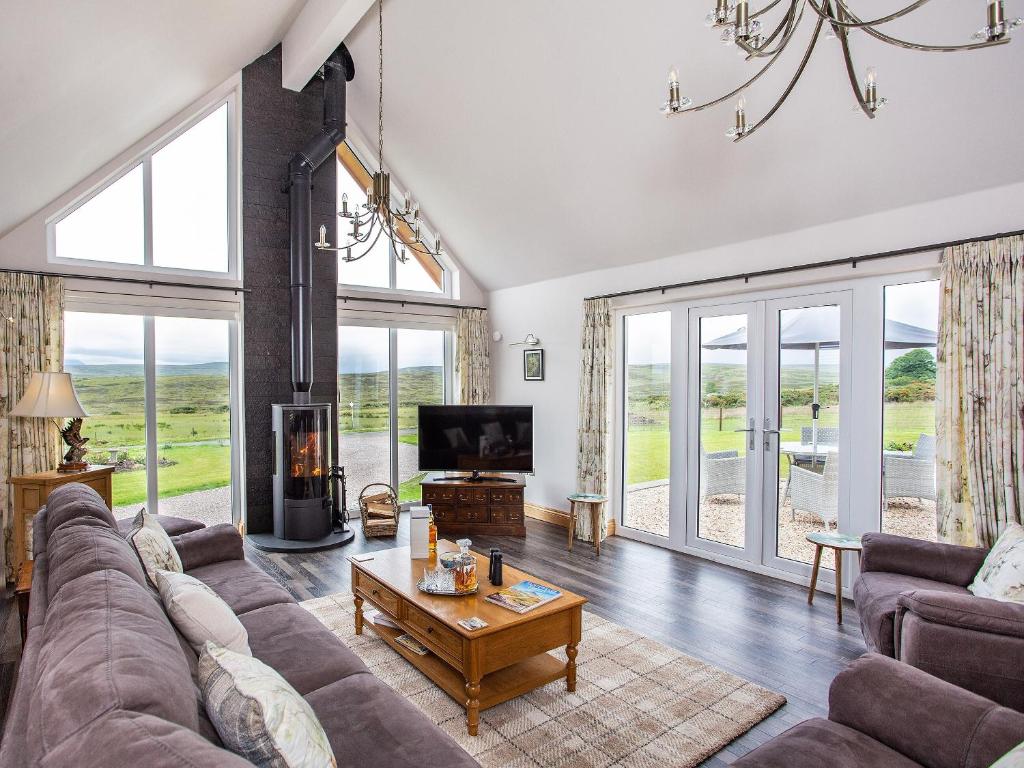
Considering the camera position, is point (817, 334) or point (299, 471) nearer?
point (817, 334)

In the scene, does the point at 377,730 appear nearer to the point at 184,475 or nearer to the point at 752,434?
the point at 752,434

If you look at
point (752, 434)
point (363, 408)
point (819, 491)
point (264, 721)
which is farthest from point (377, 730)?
point (363, 408)

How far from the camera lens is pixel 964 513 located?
3.28 metres

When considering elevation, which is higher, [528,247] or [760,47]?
[528,247]

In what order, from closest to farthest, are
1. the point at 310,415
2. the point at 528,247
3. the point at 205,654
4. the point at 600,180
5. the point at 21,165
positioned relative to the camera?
1. the point at 205,654
2. the point at 21,165
3. the point at 600,180
4. the point at 310,415
5. the point at 528,247

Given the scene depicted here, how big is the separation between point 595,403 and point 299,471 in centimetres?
282

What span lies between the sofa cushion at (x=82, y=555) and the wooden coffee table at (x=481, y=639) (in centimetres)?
128

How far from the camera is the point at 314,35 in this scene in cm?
450

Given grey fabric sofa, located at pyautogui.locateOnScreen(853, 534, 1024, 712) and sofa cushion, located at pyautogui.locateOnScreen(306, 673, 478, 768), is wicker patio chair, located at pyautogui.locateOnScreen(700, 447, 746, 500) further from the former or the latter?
sofa cushion, located at pyautogui.locateOnScreen(306, 673, 478, 768)

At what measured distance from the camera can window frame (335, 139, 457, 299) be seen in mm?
6023

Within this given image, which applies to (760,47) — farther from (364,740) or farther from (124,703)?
(364,740)

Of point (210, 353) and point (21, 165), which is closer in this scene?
point (21, 165)

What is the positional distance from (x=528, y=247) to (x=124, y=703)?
5.35 metres

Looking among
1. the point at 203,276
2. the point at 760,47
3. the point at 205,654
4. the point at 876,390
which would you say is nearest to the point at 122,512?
the point at 203,276
